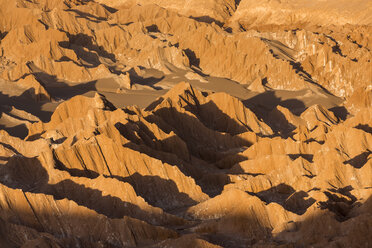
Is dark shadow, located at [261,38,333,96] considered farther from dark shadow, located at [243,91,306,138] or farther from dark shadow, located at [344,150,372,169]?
dark shadow, located at [344,150,372,169]

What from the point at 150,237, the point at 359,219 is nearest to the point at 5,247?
the point at 150,237

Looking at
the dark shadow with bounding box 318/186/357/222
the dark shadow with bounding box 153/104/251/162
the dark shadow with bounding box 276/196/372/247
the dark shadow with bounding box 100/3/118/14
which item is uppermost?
the dark shadow with bounding box 276/196/372/247

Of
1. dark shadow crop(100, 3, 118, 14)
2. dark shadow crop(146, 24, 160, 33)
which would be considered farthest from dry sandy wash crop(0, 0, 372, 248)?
dark shadow crop(100, 3, 118, 14)

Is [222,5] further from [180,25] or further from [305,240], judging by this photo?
[305,240]

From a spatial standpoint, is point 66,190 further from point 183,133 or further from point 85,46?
point 85,46

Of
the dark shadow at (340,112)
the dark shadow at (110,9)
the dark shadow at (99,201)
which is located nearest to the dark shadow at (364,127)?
the dark shadow at (340,112)

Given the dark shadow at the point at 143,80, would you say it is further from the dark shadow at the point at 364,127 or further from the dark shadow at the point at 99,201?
the dark shadow at the point at 99,201
